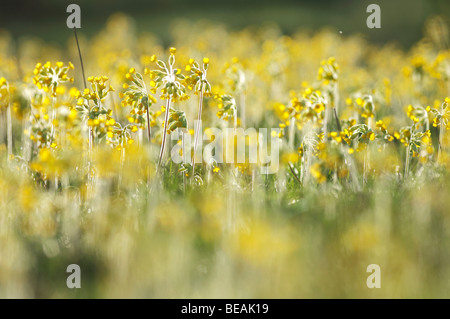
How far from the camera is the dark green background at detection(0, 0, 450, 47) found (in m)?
18.1

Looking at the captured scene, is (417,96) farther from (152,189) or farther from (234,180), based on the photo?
(152,189)

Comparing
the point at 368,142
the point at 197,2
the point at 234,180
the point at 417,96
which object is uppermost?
the point at 197,2

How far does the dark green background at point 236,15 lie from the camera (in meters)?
18.1

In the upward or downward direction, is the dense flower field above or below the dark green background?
below

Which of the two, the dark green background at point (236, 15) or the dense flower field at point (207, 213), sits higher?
the dark green background at point (236, 15)

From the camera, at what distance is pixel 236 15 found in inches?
802

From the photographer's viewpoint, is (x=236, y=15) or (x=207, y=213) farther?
(x=236, y=15)

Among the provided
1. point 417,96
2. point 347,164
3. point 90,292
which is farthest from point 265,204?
point 417,96

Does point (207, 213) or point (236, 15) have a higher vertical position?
point (236, 15)

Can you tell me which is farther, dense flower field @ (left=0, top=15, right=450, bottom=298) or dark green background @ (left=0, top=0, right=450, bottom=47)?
dark green background @ (left=0, top=0, right=450, bottom=47)

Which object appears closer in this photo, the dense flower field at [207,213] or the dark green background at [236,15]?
the dense flower field at [207,213]

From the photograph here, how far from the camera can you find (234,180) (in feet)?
11.7

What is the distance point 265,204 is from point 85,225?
1.12 metres
